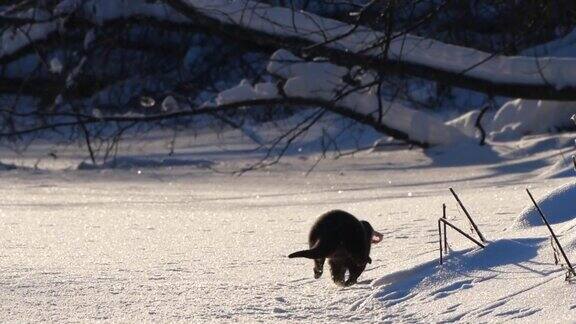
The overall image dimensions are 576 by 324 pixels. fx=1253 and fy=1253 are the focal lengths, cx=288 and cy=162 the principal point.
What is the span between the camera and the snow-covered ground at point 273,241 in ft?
13.6

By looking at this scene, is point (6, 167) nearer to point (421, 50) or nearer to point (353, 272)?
point (421, 50)

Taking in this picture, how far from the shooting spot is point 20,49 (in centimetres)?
1099

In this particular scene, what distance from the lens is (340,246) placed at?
15.8 feet

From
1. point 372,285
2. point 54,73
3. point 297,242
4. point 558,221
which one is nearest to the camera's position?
point 372,285

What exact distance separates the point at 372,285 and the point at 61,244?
201 cm

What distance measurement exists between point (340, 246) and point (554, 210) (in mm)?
927

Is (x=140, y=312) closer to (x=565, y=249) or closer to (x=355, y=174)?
(x=565, y=249)

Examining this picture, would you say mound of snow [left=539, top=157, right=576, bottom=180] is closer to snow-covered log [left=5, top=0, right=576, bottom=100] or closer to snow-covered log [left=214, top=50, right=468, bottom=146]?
snow-covered log [left=5, top=0, right=576, bottom=100]

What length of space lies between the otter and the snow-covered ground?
0.22 ft

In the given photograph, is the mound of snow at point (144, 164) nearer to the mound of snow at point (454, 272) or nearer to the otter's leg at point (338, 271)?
the otter's leg at point (338, 271)

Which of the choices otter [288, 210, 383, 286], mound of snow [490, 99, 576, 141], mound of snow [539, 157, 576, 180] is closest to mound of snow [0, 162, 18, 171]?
mound of snow [490, 99, 576, 141]

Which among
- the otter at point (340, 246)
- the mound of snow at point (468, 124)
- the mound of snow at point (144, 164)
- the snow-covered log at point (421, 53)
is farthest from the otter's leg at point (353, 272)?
the mound of snow at point (468, 124)

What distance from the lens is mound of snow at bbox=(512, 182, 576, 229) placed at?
16.3ft

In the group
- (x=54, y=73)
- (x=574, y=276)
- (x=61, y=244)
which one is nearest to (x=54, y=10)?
(x=54, y=73)
